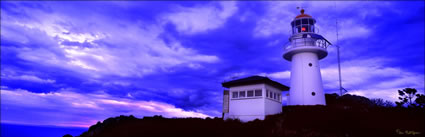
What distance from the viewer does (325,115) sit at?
65.0 ft

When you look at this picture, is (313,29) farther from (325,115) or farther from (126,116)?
(126,116)

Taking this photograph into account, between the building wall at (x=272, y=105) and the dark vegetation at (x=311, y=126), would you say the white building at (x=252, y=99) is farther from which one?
the dark vegetation at (x=311, y=126)

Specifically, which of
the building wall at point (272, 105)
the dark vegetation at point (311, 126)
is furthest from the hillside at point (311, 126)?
the building wall at point (272, 105)

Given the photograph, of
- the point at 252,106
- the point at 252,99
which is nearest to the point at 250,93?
the point at 252,99

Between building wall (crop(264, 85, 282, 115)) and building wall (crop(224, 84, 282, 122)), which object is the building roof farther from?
building wall (crop(264, 85, 282, 115))

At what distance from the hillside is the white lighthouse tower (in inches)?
103

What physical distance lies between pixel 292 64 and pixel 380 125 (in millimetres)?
9942

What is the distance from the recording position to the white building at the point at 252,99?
69.5 feet

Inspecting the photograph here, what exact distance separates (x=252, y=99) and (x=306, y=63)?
7.47 metres

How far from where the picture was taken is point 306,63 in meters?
24.9

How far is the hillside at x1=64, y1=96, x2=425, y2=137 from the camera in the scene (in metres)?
17.0

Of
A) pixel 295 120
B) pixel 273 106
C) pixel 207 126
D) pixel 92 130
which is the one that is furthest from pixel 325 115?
pixel 92 130

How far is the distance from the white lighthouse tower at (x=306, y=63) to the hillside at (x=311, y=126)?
261cm

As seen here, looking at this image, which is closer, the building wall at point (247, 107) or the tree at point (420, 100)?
the building wall at point (247, 107)
